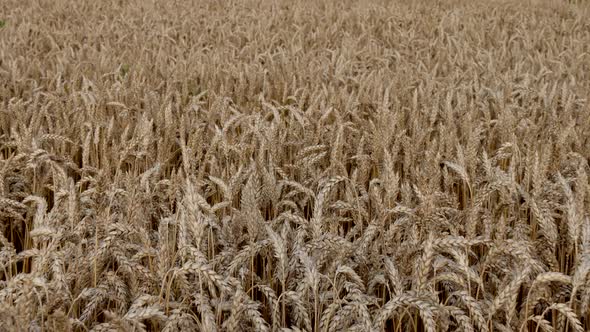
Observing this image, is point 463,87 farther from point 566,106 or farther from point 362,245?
point 362,245

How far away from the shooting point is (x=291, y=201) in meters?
2.06

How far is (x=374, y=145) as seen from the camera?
2.43m

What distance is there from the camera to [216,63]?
4391mm

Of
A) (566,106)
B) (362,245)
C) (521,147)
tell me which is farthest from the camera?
(566,106)

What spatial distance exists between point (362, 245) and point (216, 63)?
2923 millimetres

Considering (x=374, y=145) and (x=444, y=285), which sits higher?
(x=374, y=145)

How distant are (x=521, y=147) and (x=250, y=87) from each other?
5.42 ft

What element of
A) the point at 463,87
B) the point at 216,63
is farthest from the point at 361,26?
the point at 463,87

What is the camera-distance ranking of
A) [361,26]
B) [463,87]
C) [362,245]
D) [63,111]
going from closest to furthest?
[362,245]
[63,111]
[463,87]
[361,26]

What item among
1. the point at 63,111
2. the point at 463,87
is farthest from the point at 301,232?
the point at 463,87

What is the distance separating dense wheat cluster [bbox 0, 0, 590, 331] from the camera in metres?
1.49

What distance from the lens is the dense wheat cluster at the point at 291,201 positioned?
1.49 meters

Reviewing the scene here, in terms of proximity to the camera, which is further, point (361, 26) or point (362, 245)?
point (361, 26)

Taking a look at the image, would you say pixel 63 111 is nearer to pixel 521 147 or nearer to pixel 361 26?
pixel 521 147
